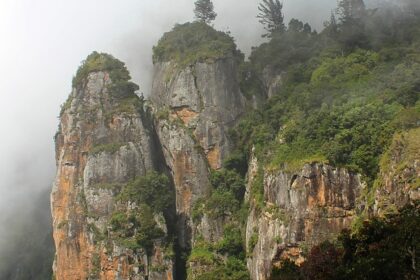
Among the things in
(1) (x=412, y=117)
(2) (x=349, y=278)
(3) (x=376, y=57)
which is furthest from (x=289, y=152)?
(2) (x=349, y=278)

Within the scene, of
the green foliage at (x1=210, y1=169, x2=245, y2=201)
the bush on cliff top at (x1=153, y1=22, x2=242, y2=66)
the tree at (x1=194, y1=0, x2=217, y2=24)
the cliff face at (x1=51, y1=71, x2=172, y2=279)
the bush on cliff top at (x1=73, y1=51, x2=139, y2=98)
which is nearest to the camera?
the cliff face at (x1=51, y1=71, x2=172, y2=279)

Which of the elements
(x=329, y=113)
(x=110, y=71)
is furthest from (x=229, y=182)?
(x=110, y=71)

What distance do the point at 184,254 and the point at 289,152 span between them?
680 inches

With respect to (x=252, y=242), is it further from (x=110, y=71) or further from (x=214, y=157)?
(x=110, y=71)

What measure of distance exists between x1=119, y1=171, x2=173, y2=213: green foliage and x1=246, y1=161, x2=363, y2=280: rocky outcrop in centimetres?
1339

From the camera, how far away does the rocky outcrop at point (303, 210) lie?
Result: 52.1 metres

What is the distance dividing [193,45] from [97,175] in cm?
1924

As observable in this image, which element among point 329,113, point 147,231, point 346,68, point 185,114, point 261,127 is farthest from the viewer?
point 185,114

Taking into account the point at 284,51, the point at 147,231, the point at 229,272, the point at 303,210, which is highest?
the point at 284,51

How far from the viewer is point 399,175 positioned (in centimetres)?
4588

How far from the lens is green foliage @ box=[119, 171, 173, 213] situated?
6631cm

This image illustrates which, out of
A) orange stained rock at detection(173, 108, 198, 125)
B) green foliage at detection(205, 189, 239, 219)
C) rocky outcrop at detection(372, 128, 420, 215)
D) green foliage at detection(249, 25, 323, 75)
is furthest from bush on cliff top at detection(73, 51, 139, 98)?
rocky outcrop at detection(372, 128, 420, 215)

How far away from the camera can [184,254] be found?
66.9 meters

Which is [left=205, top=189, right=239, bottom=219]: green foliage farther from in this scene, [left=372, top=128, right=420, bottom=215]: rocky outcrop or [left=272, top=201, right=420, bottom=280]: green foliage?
[left=272, top=201, right=420, bottom=280]: green foliage
